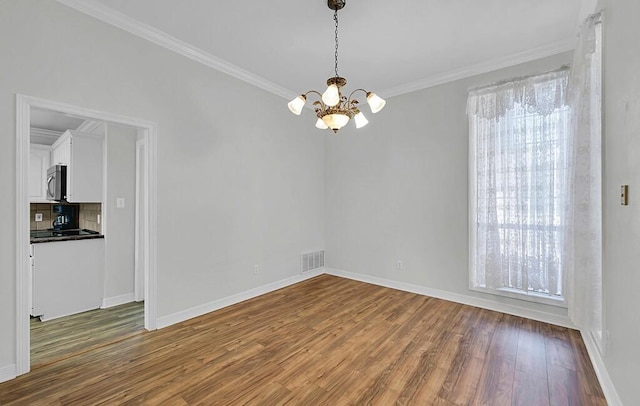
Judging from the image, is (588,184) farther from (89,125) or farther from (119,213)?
(89,125)

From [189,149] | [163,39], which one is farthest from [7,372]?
[163,39]

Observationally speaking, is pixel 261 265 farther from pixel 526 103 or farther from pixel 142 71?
pixel 526 103

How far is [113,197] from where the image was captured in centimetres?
371

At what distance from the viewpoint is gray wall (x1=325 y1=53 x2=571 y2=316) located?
3617 millimetres

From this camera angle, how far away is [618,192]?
1.68 metres

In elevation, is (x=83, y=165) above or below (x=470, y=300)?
above

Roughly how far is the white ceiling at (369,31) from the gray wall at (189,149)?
1.07ft

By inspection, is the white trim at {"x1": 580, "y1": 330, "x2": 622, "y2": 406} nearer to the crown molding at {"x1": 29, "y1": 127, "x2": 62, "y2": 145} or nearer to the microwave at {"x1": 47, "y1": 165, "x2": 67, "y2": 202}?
the microwave at {"x1": 47, "y1": 165, "x2": 67, "y2": 202}

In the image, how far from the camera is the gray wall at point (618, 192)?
1424 mm

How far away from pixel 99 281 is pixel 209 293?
1558mm

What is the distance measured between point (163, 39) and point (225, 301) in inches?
120

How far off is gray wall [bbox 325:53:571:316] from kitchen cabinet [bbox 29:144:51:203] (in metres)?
5.04

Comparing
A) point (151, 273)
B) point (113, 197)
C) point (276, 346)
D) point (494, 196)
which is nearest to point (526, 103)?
point (494, 196)

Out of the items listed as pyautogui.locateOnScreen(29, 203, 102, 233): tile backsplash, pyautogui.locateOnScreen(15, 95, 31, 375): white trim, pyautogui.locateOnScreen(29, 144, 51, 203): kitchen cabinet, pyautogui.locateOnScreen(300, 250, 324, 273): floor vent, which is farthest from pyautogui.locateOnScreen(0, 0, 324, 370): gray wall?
pyautogui.locateOnScreen(29, 144, 51, 203): kitchen cabinet
